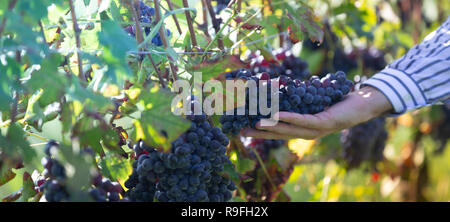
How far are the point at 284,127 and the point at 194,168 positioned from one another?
1.07 ft

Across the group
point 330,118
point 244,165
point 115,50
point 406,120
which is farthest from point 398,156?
point 115,50

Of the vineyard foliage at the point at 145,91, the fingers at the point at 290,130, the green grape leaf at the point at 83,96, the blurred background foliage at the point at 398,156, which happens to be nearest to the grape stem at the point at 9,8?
the vineyard foliage at the point at 145,91

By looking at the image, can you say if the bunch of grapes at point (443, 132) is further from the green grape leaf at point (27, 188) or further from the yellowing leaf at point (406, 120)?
the green grape leaf at point (27, 188)

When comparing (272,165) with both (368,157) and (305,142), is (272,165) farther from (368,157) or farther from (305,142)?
(368,157)

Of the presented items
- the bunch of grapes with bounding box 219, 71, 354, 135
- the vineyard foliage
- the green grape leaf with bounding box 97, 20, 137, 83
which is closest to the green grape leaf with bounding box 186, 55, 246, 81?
the vineyard foliage

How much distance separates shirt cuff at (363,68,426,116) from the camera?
1205mm

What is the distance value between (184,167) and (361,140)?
57.6 inches

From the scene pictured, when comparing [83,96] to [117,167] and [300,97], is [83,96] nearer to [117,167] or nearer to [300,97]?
[117,167]

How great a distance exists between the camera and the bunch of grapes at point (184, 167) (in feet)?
2.56

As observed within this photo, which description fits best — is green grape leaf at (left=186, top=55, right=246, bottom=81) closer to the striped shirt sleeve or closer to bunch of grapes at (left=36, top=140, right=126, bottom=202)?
bunch of grapes at (left=36, top=140, right=126, bottom=202)

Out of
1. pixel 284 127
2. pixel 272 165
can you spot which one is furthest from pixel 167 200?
pixel 272 165

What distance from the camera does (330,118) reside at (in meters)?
1.11

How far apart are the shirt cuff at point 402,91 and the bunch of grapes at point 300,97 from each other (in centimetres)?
14
